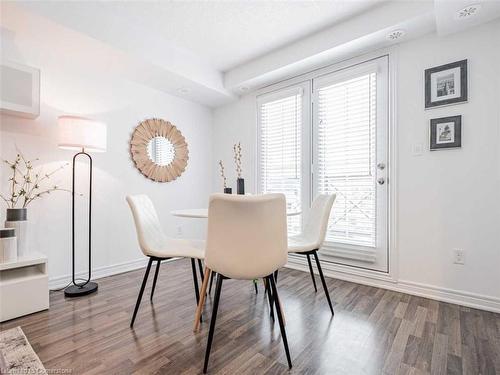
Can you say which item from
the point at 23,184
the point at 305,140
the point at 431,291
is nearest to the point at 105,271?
the point at 23,184

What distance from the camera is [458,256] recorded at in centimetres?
210

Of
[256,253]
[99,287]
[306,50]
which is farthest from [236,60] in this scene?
[99,287]

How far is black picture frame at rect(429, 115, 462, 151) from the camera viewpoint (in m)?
2.09

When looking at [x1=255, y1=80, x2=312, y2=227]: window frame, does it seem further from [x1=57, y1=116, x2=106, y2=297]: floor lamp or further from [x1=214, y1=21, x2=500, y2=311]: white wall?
[x1=57, y1=116, x2=106, y2=297]: floor lamp

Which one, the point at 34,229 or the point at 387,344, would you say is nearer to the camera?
the point at 387,344

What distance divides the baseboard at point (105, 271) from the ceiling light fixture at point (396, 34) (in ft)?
11.5

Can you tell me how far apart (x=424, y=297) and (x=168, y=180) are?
305cm

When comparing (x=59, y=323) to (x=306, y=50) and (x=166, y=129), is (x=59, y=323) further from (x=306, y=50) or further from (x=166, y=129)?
(x=306, y=50)

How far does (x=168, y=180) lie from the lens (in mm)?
3408

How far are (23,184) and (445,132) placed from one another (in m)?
3.71

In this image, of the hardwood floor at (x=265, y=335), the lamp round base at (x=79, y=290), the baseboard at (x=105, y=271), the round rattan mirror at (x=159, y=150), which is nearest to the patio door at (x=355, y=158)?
the hardwood floor at (x=265, y=335)

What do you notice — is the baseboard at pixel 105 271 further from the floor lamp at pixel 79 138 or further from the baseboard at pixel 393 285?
the floor lamp at pixel 79 138

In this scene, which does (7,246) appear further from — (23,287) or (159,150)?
(159,150)

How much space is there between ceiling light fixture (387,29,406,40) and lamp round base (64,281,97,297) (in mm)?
3538
